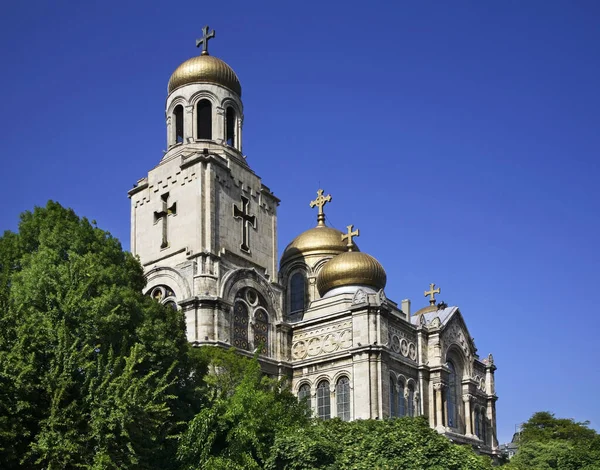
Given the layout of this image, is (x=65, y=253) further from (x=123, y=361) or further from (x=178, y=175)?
(x=178, y=175)

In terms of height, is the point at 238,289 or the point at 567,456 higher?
the point at 238,289

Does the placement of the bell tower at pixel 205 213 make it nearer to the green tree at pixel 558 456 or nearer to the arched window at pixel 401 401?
the arched window at pixel 401 401

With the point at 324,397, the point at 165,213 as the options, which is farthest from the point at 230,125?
the point at 324,397

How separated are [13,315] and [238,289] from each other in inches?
723

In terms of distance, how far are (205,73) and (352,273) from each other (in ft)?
42.2

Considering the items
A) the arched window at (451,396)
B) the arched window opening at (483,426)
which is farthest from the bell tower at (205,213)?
the arched window opening at (483,426)

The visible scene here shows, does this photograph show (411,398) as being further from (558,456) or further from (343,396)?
(558,456)

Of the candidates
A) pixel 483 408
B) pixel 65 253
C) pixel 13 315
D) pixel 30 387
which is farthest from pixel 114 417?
pixel 483 408

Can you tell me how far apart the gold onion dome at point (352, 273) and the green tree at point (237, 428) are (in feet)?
50.2

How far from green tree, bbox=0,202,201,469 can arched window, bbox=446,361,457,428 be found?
2140 cm

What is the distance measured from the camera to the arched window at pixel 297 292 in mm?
51156

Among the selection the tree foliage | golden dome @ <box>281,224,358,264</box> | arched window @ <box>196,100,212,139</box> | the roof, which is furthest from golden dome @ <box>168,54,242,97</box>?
the tree foliage

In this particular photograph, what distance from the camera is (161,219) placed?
43438 mm

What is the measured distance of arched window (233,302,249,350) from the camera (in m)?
40.4
